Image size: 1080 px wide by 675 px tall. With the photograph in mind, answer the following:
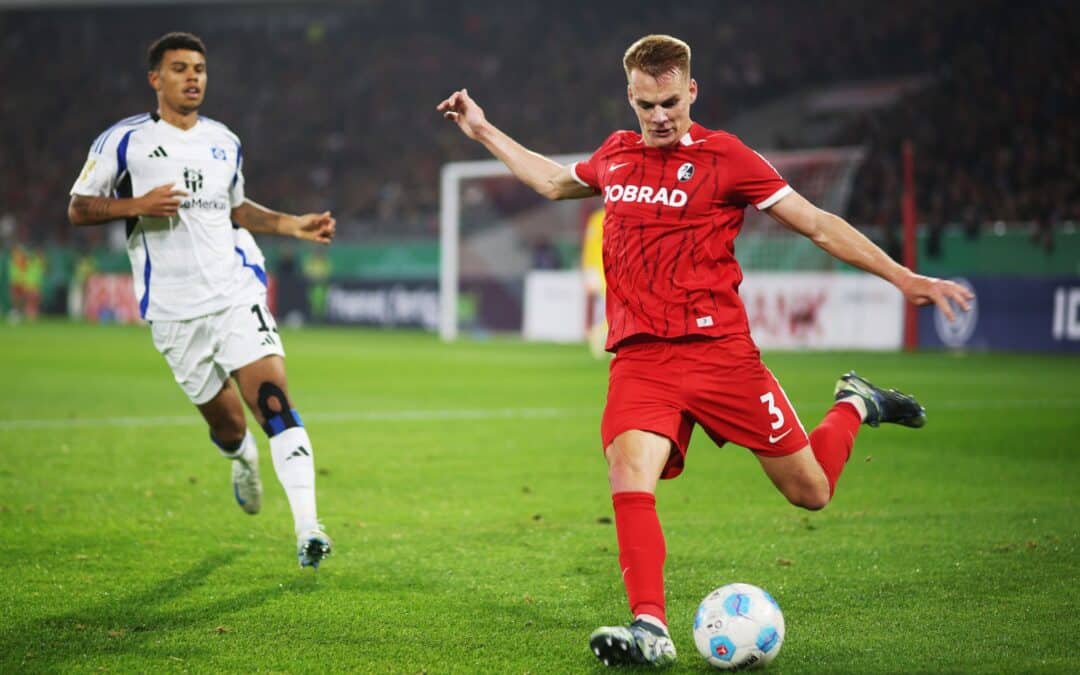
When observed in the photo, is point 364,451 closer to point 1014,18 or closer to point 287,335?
point 287,335

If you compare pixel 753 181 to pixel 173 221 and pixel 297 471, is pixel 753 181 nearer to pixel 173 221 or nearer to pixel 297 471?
pixel 297 471

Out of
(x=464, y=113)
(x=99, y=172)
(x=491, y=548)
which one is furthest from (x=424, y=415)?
(x=464, y=113)

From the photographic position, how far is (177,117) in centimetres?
612

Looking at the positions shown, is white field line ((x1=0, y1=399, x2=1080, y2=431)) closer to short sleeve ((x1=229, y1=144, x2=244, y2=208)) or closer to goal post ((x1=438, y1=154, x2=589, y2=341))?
short sleeve ((x1=229, y1=144, x2=244, y2=208))

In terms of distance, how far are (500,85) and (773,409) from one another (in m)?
34.8

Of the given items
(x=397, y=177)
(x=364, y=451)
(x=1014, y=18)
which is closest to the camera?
(x=364, y=451)

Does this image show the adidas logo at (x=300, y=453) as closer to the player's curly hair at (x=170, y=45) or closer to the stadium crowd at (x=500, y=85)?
the player's curly hair at (x=170, y=45)

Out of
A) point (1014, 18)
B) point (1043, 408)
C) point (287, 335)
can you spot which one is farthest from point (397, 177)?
point (1043, 408)

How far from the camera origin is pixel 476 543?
6.17m

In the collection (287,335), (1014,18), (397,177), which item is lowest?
(287,335)

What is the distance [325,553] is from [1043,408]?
30.6 ft

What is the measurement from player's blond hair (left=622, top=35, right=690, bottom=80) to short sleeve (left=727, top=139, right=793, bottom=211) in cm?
34

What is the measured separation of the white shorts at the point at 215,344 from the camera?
5.90 m

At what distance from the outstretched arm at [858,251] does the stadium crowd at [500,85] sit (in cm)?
1869
